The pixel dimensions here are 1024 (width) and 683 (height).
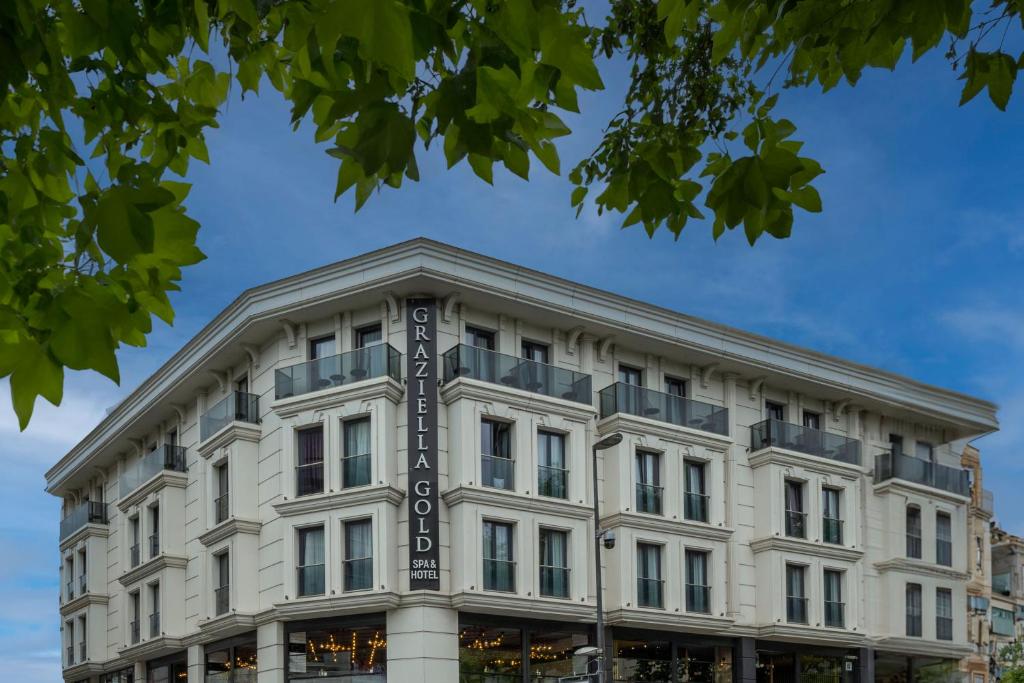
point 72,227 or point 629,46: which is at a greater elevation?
point 629,46

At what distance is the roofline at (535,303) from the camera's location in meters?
30.7

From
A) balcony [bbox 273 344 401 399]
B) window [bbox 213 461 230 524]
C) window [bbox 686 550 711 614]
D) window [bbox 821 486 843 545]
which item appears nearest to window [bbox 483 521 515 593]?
balcony [bbox 273 344 401 399]

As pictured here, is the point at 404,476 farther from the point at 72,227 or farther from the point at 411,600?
the point at 72,227

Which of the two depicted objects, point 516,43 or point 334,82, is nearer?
point 516,43

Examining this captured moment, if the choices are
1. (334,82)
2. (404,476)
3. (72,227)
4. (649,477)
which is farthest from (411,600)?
(334,82)

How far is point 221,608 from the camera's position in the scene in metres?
Result: 33.3

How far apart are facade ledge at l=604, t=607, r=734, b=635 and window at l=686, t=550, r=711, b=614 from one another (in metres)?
0.35

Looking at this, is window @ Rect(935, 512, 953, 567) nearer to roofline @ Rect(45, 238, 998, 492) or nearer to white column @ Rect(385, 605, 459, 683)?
roofline @ Rect(45, 238, 998, 492)

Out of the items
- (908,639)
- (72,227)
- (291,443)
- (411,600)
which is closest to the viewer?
(72,227)

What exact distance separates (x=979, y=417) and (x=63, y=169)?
42543mm

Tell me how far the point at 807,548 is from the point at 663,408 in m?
6.80

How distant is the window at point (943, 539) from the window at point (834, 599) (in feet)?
16.4

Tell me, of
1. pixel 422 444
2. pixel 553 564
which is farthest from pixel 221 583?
pixel 553 564

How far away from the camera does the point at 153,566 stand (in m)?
37.3
